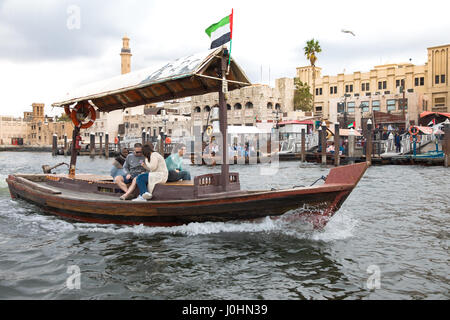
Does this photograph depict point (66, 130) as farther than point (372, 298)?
Yes

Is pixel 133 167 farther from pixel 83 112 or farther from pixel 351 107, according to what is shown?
pixel 351 107

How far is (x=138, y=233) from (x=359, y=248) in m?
4.43

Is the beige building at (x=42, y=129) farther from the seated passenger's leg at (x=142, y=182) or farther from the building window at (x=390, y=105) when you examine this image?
the seated passenger's leg at (x=142, y=182)

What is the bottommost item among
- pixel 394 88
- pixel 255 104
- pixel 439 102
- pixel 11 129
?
pixel 11 129

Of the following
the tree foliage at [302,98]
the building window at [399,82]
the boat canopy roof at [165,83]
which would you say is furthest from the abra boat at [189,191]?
the building window at [399,82]

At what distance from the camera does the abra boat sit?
7039 millimetres

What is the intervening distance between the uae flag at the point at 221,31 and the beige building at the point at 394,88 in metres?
41.4

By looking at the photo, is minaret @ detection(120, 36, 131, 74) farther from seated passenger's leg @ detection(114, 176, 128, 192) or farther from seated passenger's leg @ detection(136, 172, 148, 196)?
seated passenger's leg @ detection(136, 172, 148, 196)

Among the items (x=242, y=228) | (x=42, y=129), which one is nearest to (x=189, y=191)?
(x=242, y=228)

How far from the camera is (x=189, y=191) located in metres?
7.98

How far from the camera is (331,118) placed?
181 ft

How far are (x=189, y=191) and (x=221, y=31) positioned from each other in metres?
3.28

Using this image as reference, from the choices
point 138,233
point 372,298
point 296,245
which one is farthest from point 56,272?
point 372,298
